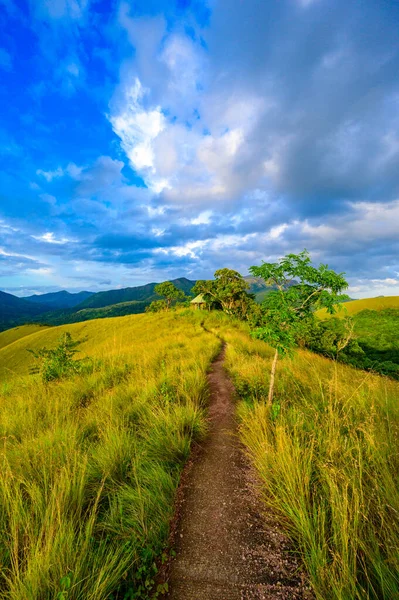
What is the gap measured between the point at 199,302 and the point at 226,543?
1700 inches

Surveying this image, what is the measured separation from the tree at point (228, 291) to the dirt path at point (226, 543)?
1197 inches

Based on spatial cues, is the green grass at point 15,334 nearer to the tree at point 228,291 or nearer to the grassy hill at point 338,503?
the tree at point 228,291

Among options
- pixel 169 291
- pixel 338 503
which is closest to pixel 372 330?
pixel 169 291

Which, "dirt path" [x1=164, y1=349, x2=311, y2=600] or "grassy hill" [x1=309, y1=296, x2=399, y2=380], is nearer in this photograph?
"dirt path" [x1=164, y1=349, x2=311, y2=600]

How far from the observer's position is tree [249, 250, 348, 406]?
4160 mm

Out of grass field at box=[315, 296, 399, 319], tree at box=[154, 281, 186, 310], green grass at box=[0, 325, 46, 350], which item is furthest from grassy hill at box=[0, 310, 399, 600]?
green grass at box=[0, 325, 46, 350]

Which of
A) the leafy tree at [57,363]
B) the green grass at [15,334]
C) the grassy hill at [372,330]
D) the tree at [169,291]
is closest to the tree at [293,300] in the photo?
the leafy tree at [57,363]

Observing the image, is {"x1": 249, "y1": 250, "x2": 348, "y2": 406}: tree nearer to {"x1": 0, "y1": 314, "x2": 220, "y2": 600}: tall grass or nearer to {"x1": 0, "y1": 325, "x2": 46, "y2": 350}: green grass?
{"x1": 0, "y1": 314, "x2": 220, "y2": 600}: tall grass

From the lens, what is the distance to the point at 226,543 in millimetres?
2148

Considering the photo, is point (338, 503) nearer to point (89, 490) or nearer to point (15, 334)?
point (89, 490)

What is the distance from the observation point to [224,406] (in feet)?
17.8

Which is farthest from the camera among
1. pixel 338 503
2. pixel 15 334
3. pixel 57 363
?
pixel 15 334

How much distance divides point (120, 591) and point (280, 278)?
15.8 ft

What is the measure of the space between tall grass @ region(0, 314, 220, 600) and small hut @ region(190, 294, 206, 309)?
123 ft
